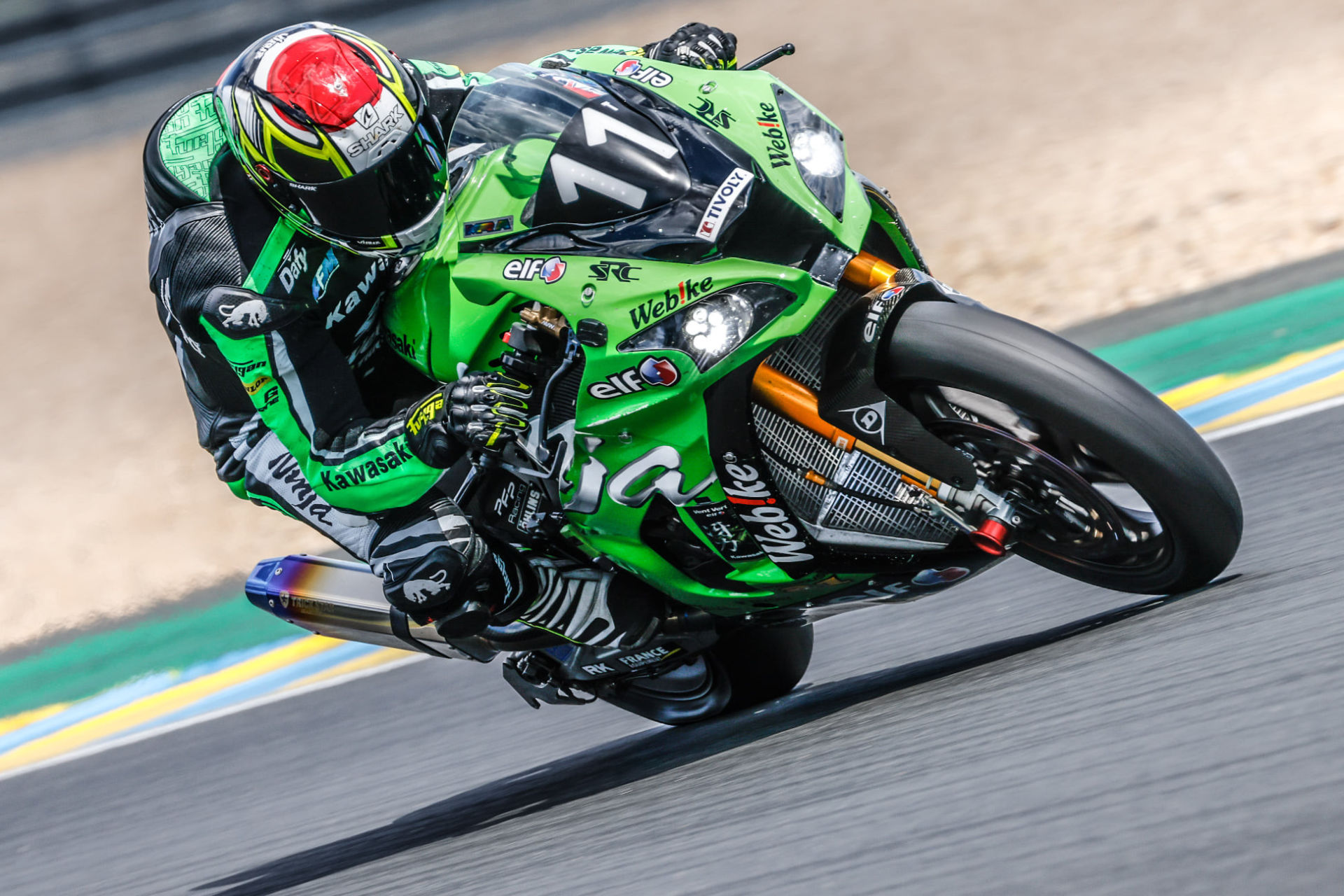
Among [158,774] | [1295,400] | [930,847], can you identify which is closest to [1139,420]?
[930,847]

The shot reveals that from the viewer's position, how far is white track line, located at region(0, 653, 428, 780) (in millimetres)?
5102

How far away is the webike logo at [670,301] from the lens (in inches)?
106

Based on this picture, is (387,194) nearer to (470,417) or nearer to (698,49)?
(470,417)

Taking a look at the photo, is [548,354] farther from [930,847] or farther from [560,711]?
[560,711]

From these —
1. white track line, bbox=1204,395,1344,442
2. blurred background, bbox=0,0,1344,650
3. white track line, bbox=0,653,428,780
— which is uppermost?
blurred background, bbox=0,0,1344,650

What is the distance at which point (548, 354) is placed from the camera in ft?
9.65

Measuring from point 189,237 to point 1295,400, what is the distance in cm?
324

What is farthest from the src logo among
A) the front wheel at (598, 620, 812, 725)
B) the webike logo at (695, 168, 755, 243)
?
the front wheel at (598, 620, 812, 725)

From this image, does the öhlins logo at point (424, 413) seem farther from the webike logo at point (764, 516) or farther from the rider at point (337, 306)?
the webike logo at point (764, 516)

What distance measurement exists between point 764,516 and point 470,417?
2.02 ft

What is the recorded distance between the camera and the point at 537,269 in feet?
9.20

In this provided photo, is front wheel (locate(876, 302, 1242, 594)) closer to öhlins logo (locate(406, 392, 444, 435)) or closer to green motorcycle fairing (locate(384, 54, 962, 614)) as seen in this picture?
green motorcycle fairing (locate(384, 54, 962, 614))

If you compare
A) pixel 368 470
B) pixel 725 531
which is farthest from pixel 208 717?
pixel 725 531

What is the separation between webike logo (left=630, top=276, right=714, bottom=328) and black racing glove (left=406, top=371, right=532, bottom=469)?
30cm
